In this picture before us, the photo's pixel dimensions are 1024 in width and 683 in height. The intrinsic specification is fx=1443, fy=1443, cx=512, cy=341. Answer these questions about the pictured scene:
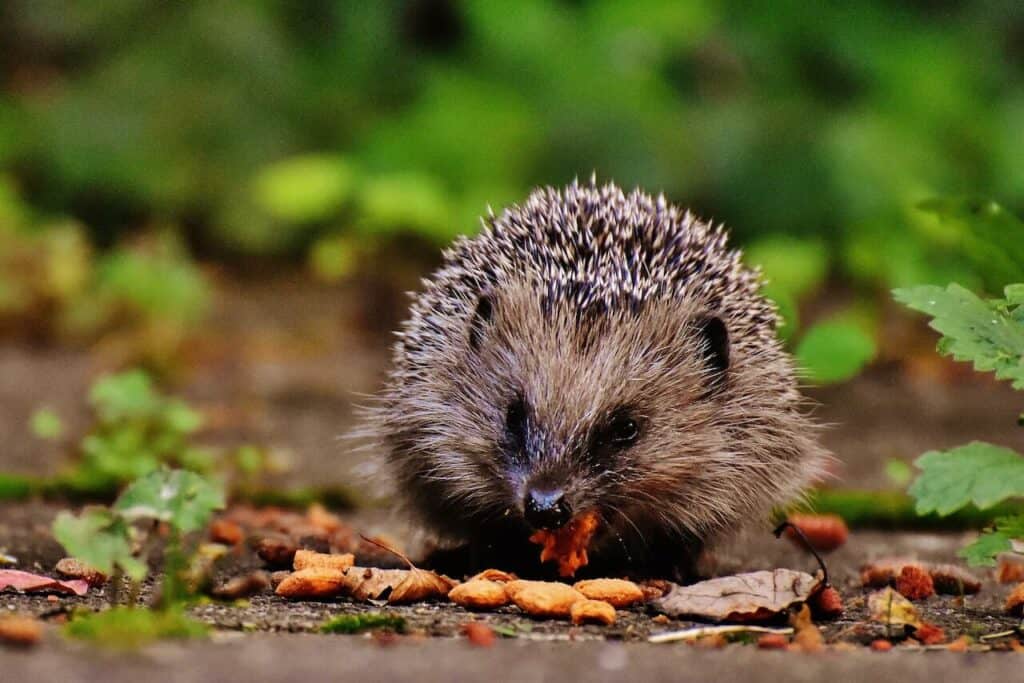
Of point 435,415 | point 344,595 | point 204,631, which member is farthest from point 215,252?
point 204,631

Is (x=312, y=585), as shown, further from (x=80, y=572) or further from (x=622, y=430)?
(x=622, y=430)

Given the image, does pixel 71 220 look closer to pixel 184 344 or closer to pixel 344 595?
pixel 184 344

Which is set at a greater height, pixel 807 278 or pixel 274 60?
pixel 274 60

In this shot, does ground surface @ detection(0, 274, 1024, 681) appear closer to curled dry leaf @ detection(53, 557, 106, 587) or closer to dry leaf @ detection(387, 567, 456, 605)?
dry leaf @ detection(387, 567, 456, 605)

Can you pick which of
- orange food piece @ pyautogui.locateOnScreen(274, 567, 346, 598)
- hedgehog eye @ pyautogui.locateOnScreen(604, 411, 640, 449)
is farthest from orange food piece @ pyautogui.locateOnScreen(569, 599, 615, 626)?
hedgehog eye @ pyautogui.locateOnScreen(604, 411, 640, 449)

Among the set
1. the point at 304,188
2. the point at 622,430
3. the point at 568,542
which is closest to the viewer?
the point at 568,542

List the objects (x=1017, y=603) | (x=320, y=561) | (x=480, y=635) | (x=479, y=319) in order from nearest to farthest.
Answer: (x=480, y=635) → (x=1017, y=603) → (x=320, y=561) → (x=479, y=319)

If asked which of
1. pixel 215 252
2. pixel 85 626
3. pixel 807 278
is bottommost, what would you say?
pixel 85 626

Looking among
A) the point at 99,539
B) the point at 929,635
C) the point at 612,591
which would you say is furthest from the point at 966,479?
the point at 99,539
